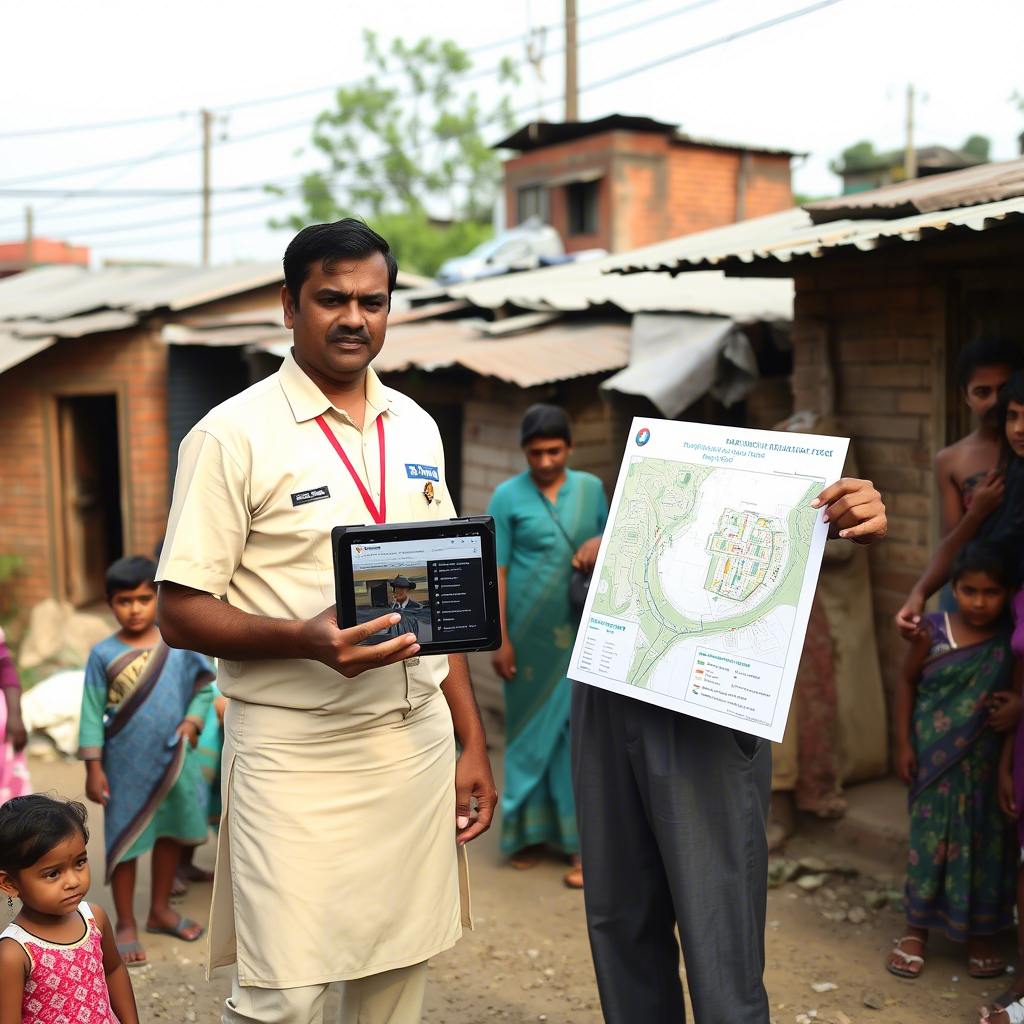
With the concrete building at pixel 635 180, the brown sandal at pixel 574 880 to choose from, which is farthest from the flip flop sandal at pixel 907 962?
the concrete building at pixel 635 180

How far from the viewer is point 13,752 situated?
3.77 metres

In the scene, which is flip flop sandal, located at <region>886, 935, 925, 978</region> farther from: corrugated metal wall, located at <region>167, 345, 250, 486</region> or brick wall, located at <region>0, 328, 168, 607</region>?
corrugated metal wall, located at <region>167, 345, 250, 486</region>

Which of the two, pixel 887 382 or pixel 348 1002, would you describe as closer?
pixel 348 1002

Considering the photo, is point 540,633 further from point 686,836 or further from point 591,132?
point 591,132

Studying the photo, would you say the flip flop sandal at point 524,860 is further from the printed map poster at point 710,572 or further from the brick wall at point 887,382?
the printed map poster at point 710,572

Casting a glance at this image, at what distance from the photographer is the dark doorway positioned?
10.0 m

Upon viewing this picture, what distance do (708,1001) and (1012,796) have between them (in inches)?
60.0

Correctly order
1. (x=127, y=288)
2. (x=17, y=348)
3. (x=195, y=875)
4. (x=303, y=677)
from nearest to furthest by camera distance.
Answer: (x=303, y=677)
(x=195, y=875)
(x=17, y=348)
(x=127, y=288)

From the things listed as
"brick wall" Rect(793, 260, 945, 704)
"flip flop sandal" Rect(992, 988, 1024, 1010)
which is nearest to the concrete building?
"brick wall" Rect(793, 260, 945, 704)

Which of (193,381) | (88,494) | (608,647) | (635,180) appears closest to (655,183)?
(635,180)

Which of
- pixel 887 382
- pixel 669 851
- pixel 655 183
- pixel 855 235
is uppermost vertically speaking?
pixel 655 183

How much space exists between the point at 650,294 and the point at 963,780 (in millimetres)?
4316

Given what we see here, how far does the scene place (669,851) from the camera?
2.38 meters

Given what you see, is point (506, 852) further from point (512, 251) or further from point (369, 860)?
point (512, 251)
